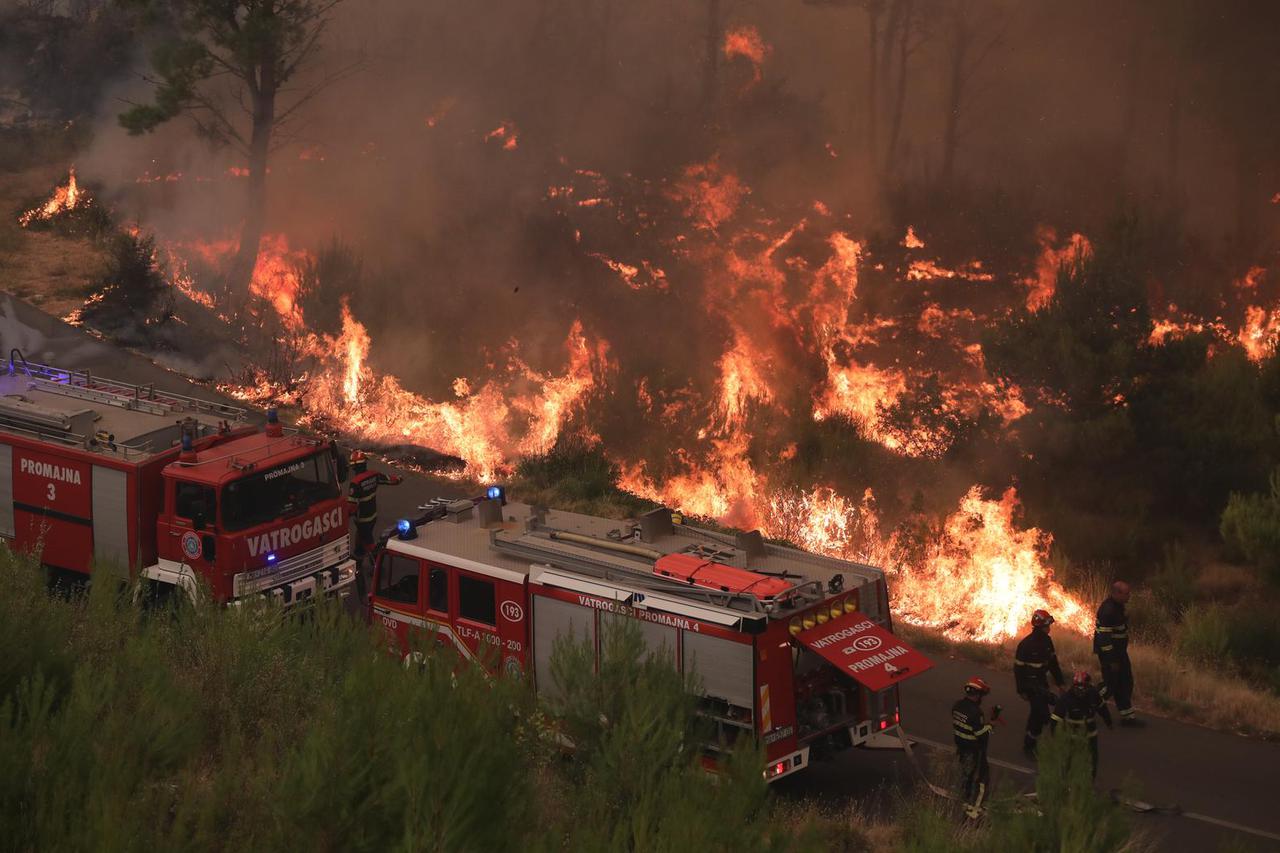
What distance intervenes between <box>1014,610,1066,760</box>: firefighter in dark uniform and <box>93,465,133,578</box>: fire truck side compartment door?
26.5 feet

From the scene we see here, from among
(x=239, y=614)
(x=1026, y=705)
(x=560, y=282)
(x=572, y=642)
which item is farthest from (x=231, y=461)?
(x=560, y=282)

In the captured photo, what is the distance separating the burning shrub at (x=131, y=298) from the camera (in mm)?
25703

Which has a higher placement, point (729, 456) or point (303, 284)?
point (303, 284)

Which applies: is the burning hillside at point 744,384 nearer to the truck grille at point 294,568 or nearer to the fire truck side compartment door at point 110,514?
the truck grille at point 294,568

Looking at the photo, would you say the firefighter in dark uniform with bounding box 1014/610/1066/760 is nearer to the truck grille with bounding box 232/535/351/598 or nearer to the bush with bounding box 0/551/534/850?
the bush with bounding box 0/551/534/850

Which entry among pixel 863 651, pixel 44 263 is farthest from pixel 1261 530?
pixel 44 263

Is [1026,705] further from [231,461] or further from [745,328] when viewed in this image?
[745,328]

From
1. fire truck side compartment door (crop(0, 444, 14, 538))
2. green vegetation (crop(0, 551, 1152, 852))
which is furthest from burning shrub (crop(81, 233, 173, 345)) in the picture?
green vegetation (crop(0, 551, 1152, 852))

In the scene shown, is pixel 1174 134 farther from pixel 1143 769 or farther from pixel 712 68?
pixel 1143 769

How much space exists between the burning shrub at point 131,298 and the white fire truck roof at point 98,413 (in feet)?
35.6

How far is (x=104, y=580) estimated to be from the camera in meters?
9.39

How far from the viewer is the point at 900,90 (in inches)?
1180

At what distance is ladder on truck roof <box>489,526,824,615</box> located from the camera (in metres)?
9.44

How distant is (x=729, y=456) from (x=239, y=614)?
13.5 meters
